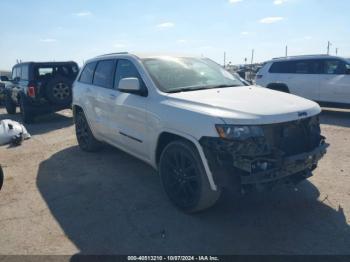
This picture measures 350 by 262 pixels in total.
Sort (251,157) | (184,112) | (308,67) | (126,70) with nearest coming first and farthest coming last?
(251,157) < (184,112) < (126,70) < (308,67)

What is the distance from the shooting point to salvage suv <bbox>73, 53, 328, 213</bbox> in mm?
3312

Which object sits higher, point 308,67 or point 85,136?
point 308,67

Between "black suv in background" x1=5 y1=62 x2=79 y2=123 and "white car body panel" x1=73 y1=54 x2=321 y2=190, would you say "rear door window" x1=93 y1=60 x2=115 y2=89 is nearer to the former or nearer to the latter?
"white car body panel" x1=73 y1=54 x2=321 y2=190

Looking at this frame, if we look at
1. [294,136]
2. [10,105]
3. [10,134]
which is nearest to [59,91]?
[10,134]

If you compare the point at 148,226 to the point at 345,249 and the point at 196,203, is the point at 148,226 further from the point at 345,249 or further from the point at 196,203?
the point at 345,249

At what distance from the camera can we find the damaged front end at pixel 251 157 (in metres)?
3.27

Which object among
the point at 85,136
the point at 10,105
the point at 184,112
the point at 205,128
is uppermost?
the point at 184,112

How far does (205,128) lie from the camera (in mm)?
3404

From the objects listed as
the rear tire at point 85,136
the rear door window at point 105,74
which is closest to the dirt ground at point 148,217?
the rear tire at point 85,136

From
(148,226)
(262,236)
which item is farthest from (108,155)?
(262,236)

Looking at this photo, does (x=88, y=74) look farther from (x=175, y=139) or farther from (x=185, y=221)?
(x=185, y=221)

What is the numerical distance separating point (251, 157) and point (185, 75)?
1.77 m

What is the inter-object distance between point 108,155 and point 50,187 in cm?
166

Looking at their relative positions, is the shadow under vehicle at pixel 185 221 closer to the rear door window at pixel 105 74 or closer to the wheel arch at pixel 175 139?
the wheel arch at pixel 175 139
